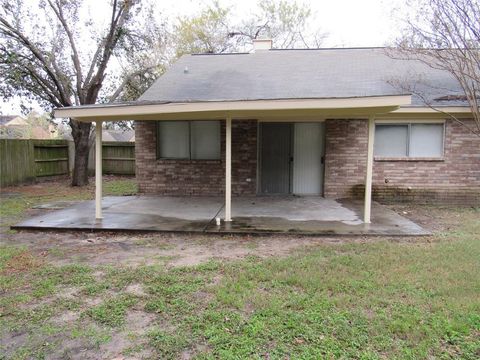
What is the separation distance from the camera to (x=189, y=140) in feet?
33.5

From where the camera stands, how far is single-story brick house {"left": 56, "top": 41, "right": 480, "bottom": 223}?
30.0 feet

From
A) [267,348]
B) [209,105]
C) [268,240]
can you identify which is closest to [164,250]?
[268,240]

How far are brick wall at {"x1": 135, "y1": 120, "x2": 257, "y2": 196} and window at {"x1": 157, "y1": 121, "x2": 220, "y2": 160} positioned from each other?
18 centimetres

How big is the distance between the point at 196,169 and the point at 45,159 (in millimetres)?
7321

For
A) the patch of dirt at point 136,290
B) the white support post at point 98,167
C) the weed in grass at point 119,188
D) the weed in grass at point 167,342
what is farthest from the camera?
the weed in grass at point 119,188

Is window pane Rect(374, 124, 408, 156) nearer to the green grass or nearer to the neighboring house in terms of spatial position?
the green grass

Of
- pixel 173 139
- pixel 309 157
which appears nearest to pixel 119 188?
pixel 173 139

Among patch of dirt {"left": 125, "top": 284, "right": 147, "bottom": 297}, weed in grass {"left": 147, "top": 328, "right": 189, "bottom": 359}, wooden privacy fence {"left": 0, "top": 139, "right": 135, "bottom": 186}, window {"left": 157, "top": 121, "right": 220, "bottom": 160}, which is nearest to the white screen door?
window {"left": 157, "top": 121, "right": 220, "bottom": 160}

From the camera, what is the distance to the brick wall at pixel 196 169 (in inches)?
391

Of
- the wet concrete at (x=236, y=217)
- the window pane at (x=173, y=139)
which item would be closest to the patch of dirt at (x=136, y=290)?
the wet concrete at (x=236, y=217)

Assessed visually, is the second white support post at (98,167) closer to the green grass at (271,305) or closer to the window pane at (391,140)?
the green grass at (271,305)

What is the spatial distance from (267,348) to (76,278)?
8.44 ft

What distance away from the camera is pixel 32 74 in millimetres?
11984

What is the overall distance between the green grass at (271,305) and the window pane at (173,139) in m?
5.60
